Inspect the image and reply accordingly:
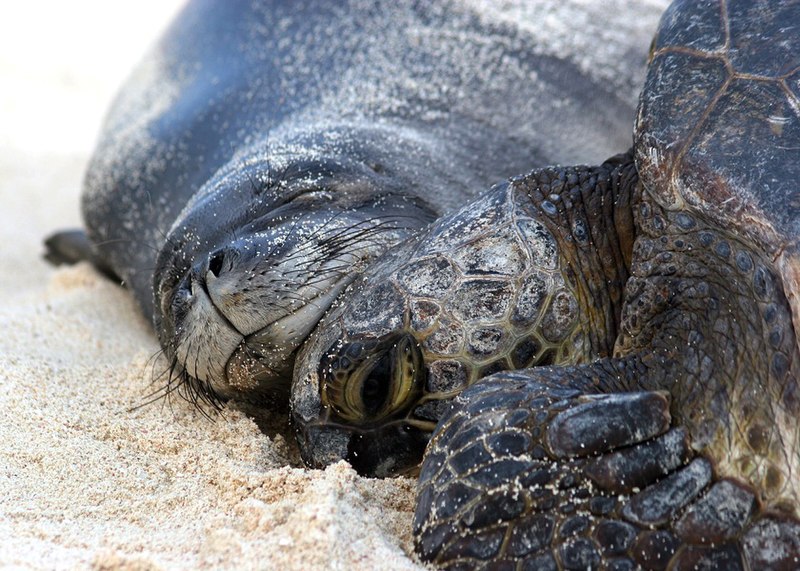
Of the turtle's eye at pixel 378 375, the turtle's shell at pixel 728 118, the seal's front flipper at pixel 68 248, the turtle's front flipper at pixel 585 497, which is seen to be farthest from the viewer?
the seal's front flipper at pixel 68 248

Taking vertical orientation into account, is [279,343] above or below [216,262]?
below

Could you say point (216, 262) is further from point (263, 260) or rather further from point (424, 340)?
point (424, 340)

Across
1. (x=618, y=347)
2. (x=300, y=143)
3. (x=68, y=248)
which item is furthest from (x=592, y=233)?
(x=68, y=248)

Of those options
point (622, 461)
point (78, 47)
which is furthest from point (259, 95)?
point (78, 47)

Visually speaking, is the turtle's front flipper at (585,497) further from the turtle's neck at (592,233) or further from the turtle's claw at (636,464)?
the turtle's neck at (592,233)

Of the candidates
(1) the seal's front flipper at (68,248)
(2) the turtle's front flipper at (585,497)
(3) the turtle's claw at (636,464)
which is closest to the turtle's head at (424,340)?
(2) the turtle's front flipper at (585,497)

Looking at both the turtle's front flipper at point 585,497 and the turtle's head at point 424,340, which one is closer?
the turtle's front flipper at point 585,497

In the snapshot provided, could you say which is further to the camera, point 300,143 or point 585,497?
point 300,143

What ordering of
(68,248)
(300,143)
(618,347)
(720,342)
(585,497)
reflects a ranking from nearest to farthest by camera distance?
(585,497), (720,342), (618,347), (300,143), (68,248)

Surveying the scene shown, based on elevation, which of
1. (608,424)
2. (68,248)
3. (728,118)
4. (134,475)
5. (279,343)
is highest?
(728,118)
